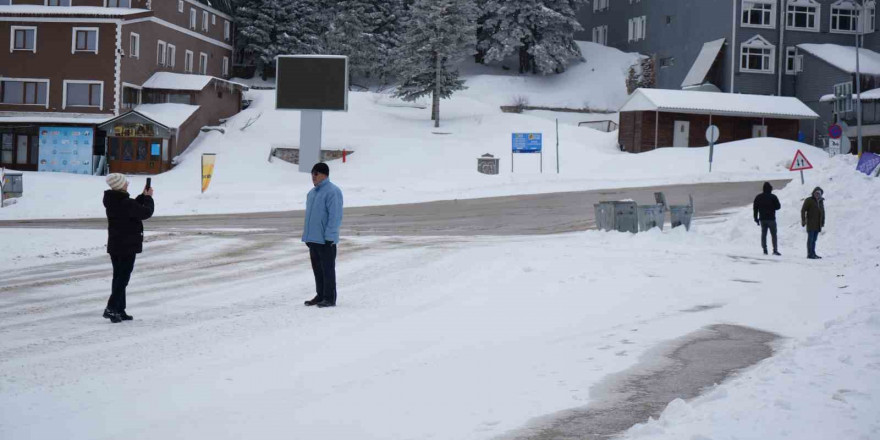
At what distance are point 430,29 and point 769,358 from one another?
2064 inches

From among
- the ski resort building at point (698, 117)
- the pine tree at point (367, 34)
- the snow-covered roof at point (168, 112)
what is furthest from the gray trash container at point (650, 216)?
the pine tree at point (367, 34)

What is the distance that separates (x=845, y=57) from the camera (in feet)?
187

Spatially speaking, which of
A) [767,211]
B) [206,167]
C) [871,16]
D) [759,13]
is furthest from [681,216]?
[871,16]

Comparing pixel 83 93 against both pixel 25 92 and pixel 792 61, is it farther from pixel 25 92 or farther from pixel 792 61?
pixel 792 61

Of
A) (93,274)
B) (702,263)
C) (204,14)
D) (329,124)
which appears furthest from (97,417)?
(204,14)

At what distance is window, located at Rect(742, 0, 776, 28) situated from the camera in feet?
192

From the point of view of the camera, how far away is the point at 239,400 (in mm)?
6781

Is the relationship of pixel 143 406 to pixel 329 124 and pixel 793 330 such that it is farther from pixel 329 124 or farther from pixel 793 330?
pixel 329 124

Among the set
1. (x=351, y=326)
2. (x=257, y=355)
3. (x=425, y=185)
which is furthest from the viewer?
(x=425, y=185)

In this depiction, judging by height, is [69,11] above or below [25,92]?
above

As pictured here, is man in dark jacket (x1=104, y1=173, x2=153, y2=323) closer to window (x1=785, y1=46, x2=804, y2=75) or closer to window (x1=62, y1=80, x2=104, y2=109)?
window (x1=62, y1=80, x2=104, y2=109)

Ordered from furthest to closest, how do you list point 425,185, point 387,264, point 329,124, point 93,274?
point 329,124, point 425,185, point 387,264, point 93,274

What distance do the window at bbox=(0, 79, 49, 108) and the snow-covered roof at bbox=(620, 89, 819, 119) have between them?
3461cm

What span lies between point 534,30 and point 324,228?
60.8 meters
